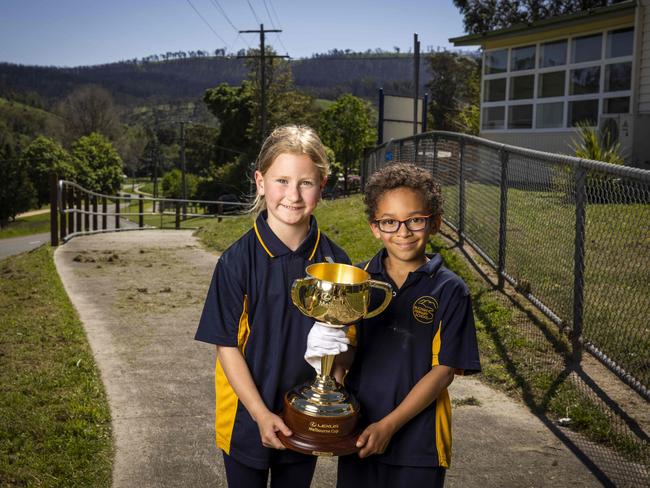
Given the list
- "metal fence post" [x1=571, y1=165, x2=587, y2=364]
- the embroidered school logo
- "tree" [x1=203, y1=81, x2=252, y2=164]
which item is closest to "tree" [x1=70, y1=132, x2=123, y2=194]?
"tree" [x1=203, y1=81, x2=252, y2=164]

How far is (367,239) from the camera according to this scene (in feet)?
30.3

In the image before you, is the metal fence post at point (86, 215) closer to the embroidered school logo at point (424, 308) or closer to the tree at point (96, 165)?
the embroidered school logo at point (424, 308)

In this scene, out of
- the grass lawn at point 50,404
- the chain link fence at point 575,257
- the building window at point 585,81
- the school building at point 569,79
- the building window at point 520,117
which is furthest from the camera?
the building window at point 520,117

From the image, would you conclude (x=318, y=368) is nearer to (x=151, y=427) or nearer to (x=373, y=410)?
(x=373, y=410)

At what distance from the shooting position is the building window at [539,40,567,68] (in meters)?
18.8

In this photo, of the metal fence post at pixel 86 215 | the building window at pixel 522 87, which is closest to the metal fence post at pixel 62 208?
the metal fence post at pixel 86 215

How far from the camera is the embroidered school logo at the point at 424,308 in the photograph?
206 cm

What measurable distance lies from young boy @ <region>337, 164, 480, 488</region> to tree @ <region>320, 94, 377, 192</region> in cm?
5959

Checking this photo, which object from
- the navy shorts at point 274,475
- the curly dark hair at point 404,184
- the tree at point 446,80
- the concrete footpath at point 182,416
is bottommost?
the concrete footpath at point 182,416

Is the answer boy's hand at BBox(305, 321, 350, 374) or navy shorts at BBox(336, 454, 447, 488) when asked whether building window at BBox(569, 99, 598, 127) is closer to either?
navy shorts at BBox(336, 454, 447, 488)

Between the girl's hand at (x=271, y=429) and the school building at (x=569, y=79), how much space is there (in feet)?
47.9

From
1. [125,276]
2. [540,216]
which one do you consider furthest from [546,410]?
[125,276]

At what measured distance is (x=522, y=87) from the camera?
1988cm

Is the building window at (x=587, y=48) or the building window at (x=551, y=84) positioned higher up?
the building window at (x=587, y=48)
